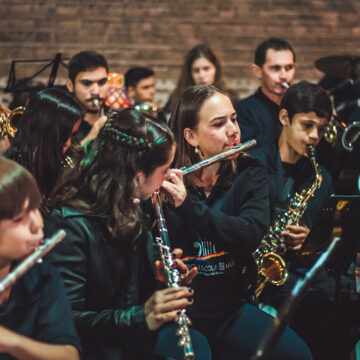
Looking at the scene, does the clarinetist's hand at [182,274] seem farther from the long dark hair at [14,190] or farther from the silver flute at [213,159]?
the long dark hair at [14,190]

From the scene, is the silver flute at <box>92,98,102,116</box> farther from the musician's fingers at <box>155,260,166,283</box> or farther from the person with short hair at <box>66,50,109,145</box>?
the musician's fingers at <box>155,260,166,283</box>

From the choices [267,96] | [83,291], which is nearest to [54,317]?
[83,291]

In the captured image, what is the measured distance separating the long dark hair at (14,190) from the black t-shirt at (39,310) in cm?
21

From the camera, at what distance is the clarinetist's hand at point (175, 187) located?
2.07 meters

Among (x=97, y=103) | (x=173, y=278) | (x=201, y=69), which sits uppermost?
(x=201, y=69)

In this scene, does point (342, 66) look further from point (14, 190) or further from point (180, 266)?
point (14, 190)

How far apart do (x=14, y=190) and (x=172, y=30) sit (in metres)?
5.17

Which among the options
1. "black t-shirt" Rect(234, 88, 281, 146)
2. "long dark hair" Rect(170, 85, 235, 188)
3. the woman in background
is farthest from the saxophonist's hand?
the woman in background

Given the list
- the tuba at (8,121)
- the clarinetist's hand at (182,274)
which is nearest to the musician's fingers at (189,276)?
the clarinetist's hand at (182,274)

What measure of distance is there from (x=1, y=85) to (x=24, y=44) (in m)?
0.55

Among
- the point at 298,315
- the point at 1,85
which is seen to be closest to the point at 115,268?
the point at 298,315

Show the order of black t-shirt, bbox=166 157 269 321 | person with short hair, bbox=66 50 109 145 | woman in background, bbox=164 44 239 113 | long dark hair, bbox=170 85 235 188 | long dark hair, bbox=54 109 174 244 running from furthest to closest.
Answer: woman in background, bbox=164 44 239 113 < person with short hair, bbox=66 50 109 145 < long dark hair, bbox=170 85 235 188 < black t-shirt, bbox=166 157 269 321 < long dark hair, bbox=54 109 174 244

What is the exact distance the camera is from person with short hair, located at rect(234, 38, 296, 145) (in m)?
3.64

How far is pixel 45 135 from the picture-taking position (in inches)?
104
